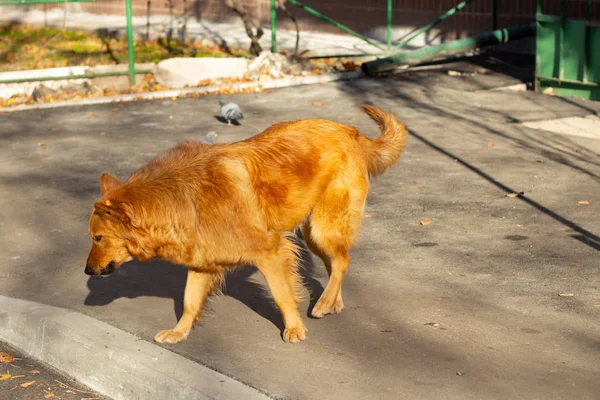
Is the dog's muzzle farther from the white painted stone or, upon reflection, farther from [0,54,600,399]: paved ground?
the white painted stone

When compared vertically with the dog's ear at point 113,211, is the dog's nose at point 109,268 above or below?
below

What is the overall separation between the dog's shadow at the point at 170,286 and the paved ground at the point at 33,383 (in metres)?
0.80

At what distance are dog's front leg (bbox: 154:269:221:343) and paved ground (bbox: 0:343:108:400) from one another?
629 mm

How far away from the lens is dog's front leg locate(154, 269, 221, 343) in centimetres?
599

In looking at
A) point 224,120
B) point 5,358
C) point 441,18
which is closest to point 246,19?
point 441,18

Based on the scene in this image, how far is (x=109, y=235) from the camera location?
550 cm

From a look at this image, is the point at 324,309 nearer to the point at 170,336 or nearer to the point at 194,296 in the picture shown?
the point at 194,296

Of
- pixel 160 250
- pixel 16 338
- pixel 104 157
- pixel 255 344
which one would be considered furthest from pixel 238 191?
pixel 104 157

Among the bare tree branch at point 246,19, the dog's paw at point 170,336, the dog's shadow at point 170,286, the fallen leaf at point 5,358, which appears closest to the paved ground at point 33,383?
the fallen leaf at point 5,358

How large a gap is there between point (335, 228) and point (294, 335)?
0.81 meters

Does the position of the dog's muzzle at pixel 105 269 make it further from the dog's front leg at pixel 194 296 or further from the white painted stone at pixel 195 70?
the white painted stone at pixel 195 70

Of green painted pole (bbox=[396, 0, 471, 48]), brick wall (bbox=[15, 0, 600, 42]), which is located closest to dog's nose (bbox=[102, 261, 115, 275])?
brick wall (bbox=[15, 0, 600, 42])

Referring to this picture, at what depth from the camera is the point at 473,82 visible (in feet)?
50.7

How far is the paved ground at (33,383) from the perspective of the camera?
5516 mm
